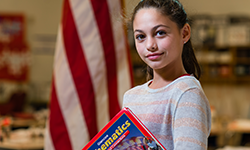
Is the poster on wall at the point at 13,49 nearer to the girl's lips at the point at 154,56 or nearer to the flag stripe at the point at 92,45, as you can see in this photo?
the flag stripe at the point at 92,45

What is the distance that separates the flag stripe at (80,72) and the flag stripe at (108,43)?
12 centimetres

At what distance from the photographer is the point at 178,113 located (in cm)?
56

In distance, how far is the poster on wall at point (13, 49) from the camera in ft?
24.0

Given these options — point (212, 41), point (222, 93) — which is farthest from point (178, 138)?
point (222, 93)

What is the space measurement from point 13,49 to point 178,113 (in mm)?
7366

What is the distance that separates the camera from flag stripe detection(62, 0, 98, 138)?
4.83 ft

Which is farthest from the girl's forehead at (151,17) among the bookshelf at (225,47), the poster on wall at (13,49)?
the poster on wall at (13,49)

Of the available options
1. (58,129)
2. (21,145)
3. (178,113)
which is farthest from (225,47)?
(178,113)

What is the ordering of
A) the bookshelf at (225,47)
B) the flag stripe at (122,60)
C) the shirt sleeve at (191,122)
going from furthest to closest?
1. the bookshelf at (225,47)
2. the flag stripe at (122,60)
3. the shirt sleeve at (191,122)

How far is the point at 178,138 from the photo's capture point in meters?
0.54

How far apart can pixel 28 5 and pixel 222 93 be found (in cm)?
505

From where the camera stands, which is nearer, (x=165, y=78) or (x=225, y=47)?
(x=165, y=78)

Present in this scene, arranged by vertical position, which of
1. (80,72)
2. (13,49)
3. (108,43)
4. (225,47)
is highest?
(108,43)

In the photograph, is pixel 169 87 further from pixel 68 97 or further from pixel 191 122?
pixel 68 97
